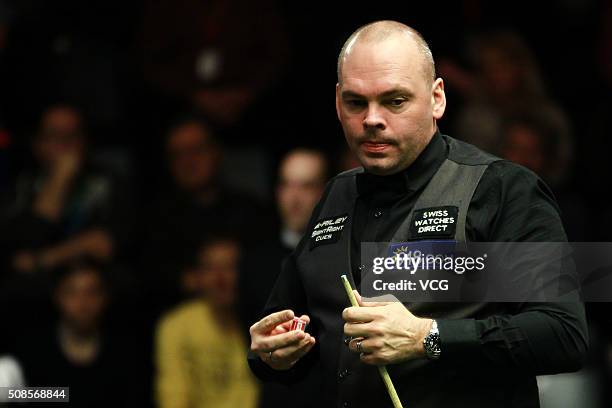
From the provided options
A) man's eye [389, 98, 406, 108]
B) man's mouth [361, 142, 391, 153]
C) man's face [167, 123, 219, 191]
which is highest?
man's face [167, 123, 219, 191]

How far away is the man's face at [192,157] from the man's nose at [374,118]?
12.0 ft

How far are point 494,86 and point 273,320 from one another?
366cm

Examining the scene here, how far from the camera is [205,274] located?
6.53 meters

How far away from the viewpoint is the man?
2.95 metres

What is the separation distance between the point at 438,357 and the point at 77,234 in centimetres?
407

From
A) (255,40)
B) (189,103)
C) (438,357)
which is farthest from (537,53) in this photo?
(438,357)

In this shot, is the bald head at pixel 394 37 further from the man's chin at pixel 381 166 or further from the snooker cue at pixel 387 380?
the snooker cue at pixel 387 380

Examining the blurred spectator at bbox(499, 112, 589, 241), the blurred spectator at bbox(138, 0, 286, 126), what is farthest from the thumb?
the blurred spectator at bbox(138, 0, 286, 126)

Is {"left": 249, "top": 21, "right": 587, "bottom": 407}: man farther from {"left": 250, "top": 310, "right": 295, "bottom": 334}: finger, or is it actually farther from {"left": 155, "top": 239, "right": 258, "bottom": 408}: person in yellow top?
{"left": 155, "top": 239, "right": 258, "bottom": 408}: person in yellow top

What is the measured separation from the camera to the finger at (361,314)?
2939 mm

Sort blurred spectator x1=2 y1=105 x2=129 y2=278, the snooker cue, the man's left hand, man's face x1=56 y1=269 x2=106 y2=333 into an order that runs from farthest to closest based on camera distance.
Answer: blurred spectator x1=2 y1=105 x2=129 y2=278 → man's face x1=56 y1=269 x2=106 y2=333 → the snooker cue → the man's left hand

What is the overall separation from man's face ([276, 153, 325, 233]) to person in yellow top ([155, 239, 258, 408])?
59 cm

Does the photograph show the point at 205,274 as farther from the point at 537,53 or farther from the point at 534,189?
the point at 534,189

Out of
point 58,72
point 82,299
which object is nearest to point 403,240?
point 82,299
